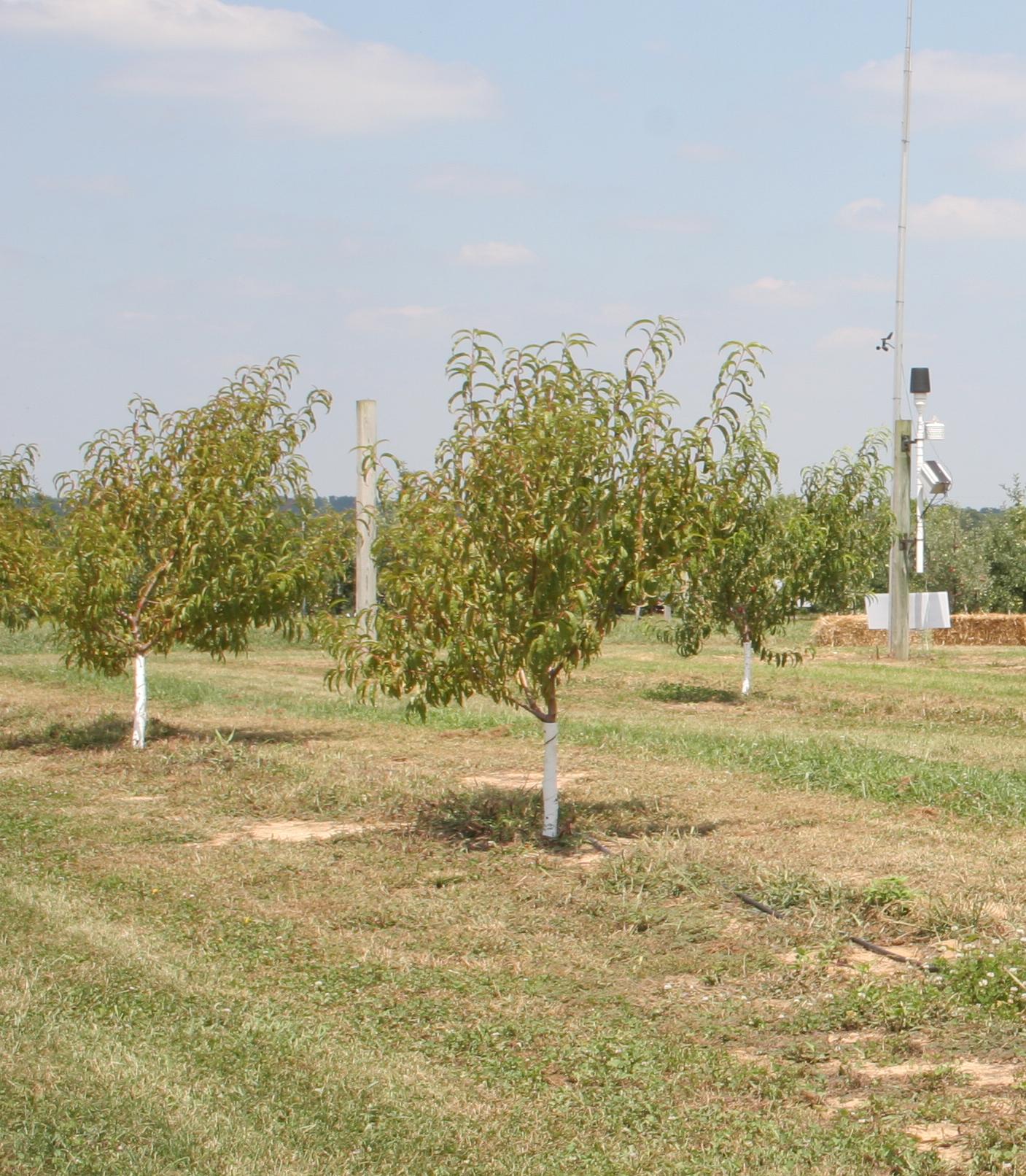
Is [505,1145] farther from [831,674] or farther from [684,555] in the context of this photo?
[831,674]

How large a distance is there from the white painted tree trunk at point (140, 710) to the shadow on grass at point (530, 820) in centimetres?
481

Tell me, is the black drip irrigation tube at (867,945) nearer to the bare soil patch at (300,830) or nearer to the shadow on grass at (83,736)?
the bare soil patch at (300,830)

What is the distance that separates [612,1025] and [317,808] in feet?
18.8

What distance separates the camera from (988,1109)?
4.98 meters

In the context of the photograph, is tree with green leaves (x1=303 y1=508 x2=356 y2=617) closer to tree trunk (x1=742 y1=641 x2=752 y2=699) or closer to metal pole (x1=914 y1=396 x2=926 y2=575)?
tree trunk (x1=742 y1=641 x2=752 y2=699)


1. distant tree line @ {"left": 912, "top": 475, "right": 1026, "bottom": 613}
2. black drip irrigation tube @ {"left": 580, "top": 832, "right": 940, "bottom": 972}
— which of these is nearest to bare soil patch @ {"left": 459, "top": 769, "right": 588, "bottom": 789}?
black drip irrigation tube @ {"left": 580, "top": 832, "right": 940, "bottom": 972}

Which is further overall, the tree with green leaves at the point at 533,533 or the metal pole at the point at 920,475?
the metal pole at the point at 920,475

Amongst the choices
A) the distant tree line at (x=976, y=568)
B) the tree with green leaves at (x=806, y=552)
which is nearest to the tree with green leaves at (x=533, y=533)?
the tree with green leaves at (x=806, y=552)

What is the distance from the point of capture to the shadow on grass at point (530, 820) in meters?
9.95

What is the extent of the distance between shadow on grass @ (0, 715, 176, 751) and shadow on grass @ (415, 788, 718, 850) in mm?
5693

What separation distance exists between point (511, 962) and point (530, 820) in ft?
10.5

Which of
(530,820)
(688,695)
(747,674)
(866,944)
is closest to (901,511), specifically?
(747,674)

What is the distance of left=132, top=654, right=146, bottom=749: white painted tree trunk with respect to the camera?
1461cm

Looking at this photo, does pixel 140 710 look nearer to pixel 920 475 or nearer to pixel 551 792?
pixel 551 792
